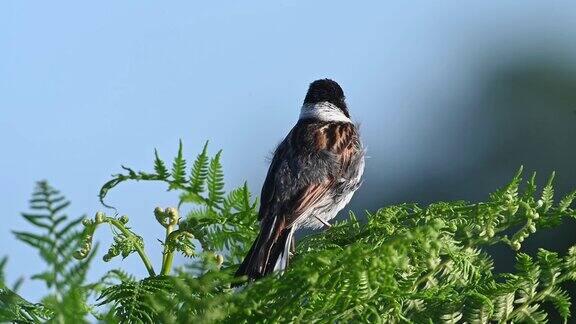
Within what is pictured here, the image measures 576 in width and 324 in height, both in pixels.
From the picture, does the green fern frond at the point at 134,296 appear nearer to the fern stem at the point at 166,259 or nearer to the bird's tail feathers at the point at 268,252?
the fern stem at the point at 166,259

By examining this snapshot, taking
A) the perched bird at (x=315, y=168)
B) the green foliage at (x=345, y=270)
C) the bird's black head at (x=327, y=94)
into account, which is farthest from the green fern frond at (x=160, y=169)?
the bird's black head at (x=327, y=94)

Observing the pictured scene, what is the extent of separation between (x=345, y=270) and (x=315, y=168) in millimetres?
3482

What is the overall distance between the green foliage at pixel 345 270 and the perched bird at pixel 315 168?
1.87 meters

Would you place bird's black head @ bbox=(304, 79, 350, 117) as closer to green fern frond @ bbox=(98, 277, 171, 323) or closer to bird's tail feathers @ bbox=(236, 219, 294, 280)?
bird's tail feathers @ bbox=(236, 219, 294, 280)

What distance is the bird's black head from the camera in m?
5.45

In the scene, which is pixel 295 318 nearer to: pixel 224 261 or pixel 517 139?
pixel 224 261

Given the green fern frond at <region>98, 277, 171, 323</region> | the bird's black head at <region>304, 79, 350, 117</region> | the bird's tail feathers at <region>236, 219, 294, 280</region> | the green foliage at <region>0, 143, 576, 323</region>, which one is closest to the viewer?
the green foliage at <region>0, 143, 576, 323</region>

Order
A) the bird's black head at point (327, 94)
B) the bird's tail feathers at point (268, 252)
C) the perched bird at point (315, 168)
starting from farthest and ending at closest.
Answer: the bird's black head at point (327, 94), the perched bird at point (315, 168), the bird's tail feathers at point (268, 252)

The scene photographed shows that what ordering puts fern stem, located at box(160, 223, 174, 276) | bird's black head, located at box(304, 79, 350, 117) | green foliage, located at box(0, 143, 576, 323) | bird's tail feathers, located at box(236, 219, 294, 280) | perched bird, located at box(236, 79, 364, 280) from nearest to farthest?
green foliage, located at box(0, 143, 576, 323) → fern stem, located at box(160, 223, 174, 276) → bird's tail feathers, located at box(236, 219, 294, 280) → perched bird, located at box(236, 79, 364, 280) → bird's black head, located at box(304, 79, 350, 117)

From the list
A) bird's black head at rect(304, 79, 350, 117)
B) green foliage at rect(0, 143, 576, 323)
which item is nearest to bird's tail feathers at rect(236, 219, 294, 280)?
green foliage at rect(0, 143, 576, 323)

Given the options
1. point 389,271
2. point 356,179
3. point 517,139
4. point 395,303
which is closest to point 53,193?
point 389,271

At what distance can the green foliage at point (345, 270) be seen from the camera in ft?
3.53

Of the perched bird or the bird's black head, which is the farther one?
the bird's black head

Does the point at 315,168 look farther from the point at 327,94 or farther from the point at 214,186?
the point at 214,186
